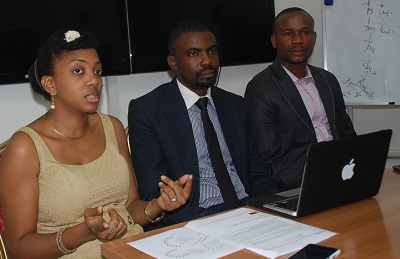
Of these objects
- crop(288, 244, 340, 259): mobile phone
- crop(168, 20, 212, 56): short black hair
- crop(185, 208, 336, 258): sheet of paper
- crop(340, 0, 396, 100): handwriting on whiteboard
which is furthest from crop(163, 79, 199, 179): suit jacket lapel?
crop(340, 0, 396, 100): handwriting on whiteboard

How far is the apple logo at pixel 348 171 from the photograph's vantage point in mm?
1485

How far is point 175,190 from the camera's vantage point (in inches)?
59.4

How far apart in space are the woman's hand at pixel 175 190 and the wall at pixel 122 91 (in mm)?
1121

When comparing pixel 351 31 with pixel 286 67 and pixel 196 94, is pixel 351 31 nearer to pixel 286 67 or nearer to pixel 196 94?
pixel 286 67

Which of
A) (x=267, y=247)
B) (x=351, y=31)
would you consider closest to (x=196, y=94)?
(x=267, y=247)

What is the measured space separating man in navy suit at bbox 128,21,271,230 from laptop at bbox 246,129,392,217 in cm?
45

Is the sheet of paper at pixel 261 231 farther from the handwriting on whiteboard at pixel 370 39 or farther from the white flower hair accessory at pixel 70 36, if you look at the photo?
the handwriting on whiteboard at pixel 370 39

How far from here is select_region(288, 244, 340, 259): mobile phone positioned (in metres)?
1.11

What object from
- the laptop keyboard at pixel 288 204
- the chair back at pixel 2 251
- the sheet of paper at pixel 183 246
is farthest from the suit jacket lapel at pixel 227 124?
the chair back at pixel 2 251

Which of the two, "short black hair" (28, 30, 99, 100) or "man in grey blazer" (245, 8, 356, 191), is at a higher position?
"short black hair" (28, 30, 99, 100)

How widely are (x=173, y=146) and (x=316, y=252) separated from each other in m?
0.97

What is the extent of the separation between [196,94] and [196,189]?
45 cm

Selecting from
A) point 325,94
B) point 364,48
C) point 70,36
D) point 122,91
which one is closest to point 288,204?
point 70,36

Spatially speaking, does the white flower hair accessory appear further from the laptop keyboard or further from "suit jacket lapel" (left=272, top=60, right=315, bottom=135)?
"suit jacket lapel" (left=272, top=60, right=315, bottom=135)
